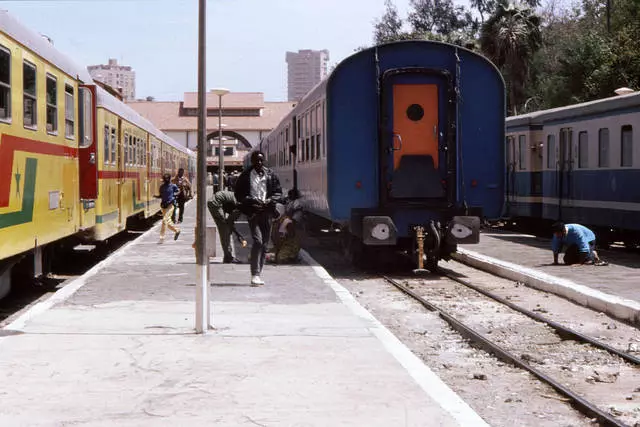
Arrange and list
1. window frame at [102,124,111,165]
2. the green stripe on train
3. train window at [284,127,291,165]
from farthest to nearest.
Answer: train window at [284,127,291,165]
window frame at [102,124,111,165]
the green stripe on train

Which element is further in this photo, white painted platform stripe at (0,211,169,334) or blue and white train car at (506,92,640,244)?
blue and white train car at (506,92,640,244)

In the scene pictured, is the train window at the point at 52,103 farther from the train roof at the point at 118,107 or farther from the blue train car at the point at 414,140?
the blue train car at the point at 414,140

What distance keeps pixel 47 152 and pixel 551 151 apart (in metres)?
15.2

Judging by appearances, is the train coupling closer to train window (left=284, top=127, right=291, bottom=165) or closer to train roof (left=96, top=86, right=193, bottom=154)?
train roof (left=96, top=86, right=193, bottom=154)

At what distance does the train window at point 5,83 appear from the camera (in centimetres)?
974

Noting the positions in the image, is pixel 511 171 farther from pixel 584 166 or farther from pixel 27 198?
pixel 27 198

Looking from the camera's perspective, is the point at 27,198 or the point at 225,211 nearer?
the point at 27,198

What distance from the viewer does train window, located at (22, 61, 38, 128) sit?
10742mm

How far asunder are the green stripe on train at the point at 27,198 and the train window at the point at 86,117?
345 centimetres

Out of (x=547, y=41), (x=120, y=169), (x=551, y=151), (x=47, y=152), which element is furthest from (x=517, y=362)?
(x=547, y=41)

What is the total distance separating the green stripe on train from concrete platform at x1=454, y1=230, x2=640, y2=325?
675cm

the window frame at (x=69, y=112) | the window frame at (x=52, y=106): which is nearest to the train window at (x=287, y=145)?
the window frame at (x=69, y=112)

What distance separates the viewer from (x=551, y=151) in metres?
24.4

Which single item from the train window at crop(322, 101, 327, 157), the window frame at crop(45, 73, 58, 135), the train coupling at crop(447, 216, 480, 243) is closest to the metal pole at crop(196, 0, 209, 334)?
the window frame at crop(45, 73, 58, 135)
